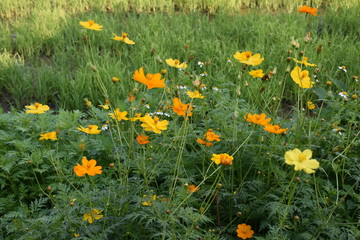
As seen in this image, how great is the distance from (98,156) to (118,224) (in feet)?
2.71

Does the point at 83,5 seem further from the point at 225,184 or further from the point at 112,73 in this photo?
the point at 225,184

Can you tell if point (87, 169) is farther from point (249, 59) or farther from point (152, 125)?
point (249, 59)

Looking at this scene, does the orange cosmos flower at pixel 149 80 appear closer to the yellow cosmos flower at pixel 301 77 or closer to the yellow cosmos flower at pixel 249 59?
the yellow cosmos flower at pixel 249 59

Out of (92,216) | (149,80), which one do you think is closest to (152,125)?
(149,80)

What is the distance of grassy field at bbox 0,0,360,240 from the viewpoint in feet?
4.91

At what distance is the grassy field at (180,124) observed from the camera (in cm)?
150

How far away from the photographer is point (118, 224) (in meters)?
1.42

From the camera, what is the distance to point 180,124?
96.7 inches

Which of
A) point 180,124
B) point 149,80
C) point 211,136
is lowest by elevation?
point 180,124

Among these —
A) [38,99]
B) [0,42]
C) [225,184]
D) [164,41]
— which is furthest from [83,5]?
[225,184]

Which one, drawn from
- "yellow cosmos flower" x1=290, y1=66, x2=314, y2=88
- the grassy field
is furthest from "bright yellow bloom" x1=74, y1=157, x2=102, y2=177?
"yellow cosmos flower" x1=290, y1=66, x2=314, y2=88

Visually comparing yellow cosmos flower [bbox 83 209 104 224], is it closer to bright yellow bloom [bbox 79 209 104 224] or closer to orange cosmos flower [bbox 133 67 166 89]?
bright yellow bloom [bbox 79 209 104 224]

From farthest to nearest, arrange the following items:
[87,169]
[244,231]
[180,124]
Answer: [180,124]
[244,231]
[87,169]

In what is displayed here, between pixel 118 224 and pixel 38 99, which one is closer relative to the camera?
pixel 118 224
